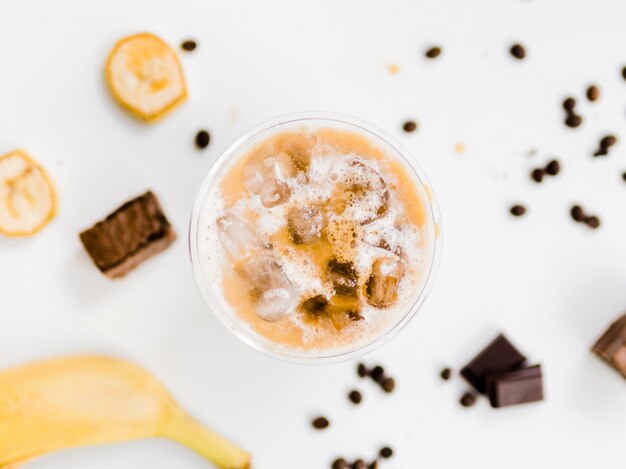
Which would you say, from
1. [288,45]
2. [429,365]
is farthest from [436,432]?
[288,45]

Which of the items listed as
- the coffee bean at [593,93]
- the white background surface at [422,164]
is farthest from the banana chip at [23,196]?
the coffee bean at [593,93]

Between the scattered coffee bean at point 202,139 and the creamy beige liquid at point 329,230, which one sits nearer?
the creamy beige liquid at point 329,230

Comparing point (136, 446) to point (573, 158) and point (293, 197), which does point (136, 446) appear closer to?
point (293, 197)

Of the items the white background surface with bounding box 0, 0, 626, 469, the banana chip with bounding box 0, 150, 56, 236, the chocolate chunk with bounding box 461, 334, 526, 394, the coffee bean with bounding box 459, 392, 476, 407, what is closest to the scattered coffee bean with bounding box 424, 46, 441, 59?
the white background surface with bounding box 0, 0, 626, 469

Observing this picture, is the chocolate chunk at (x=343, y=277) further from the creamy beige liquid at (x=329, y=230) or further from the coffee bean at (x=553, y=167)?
the coffee bean at (x=553, y=167)

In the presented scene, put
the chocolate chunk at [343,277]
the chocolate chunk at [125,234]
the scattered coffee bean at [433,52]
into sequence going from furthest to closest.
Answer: the scattered coffee bean at [433,52]
the chocolate chunk at [125,234]
the chocolate chunk at [343,277]
